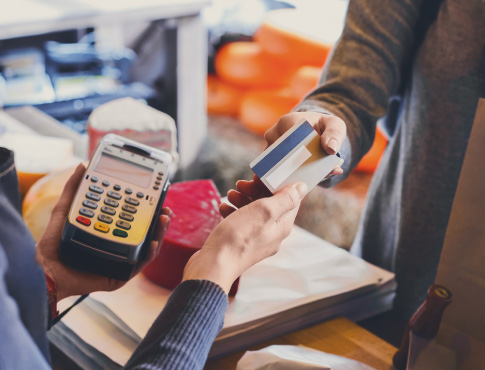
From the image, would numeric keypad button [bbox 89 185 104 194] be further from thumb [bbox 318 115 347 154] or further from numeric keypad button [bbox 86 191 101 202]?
thumb [bbox 318 115 347 154]

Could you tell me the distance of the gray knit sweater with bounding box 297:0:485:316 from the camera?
73cm

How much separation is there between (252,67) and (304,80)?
0.50 meters

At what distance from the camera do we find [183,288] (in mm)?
385

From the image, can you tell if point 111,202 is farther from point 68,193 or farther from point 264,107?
point 264,107

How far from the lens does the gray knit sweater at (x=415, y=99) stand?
28.9 inches

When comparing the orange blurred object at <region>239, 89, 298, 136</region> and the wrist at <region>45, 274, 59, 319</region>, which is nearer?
the wrist at <region>45, 274, 59, 319</region>

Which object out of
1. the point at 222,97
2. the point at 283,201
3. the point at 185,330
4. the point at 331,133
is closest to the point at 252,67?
the point at 222,97

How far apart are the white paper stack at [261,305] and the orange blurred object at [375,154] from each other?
150 centimetres

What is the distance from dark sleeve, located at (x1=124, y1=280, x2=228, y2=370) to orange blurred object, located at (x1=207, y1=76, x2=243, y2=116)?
2637mm

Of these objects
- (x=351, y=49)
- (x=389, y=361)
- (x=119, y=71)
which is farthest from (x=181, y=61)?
(x=389, y=361)

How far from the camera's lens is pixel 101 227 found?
53 centimetres

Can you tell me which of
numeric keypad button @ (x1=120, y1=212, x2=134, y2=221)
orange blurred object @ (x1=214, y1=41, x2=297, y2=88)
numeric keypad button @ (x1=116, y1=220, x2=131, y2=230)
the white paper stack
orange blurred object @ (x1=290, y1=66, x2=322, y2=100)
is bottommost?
orange blurred object @ (x1=214, y1=41, x2=297, y2=88)

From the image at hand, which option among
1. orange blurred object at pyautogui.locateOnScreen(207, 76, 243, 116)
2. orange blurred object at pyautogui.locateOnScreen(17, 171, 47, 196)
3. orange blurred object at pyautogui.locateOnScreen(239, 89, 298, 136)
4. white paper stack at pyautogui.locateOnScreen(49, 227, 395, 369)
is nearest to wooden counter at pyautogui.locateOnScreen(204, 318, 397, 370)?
white paper stack at pyautogui.locateOnScreen(49, 227, 395, 369)

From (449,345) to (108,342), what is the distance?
0.35 meters
